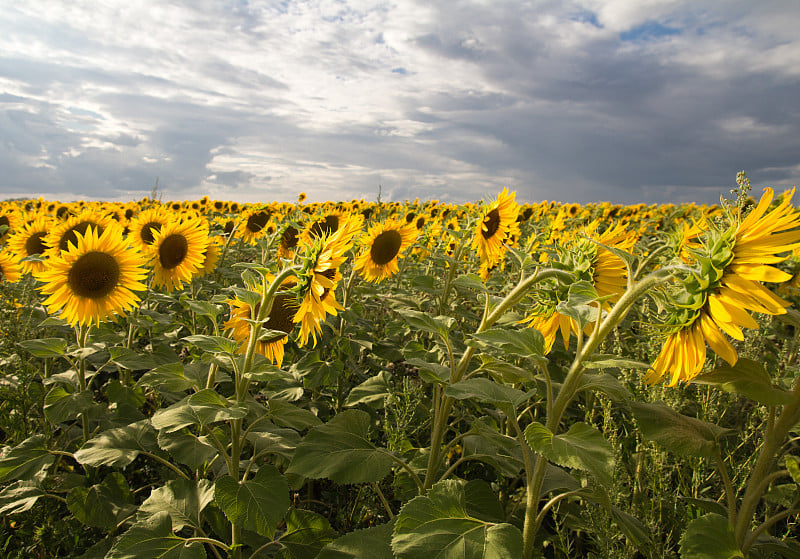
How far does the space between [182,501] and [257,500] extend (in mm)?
507

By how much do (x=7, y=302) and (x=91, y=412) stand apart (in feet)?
5.97

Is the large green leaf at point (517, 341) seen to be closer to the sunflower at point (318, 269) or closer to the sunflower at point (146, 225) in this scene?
the sunflower at point (318, 269)

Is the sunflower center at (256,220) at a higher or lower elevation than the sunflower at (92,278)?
higher

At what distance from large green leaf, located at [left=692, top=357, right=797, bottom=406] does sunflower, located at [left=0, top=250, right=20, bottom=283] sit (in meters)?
5.03

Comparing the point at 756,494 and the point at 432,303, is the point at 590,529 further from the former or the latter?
the point at 432,303

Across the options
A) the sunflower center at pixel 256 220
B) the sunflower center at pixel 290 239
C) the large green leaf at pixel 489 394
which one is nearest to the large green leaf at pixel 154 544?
the large green leaf at pixel 489 394

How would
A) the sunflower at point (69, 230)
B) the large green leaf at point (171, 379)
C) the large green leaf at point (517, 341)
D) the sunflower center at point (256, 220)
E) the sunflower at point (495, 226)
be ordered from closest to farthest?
the large green leaf at point (517, 341) < the large green leaf at point (171, 379) < the sunflower at point (69, 230) < the sunflower at point (495, 226) < the sunflower center at point (256, 220)

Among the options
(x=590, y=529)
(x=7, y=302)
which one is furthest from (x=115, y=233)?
(x=590, y=529)

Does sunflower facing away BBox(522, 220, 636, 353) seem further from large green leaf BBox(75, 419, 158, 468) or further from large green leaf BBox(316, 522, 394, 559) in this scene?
large green leaf BBox(75, 419, 158, 468)

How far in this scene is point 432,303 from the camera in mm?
4301

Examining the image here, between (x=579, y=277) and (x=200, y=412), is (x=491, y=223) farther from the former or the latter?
(x=200, y=412)

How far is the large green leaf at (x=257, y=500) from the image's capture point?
4.90 feet

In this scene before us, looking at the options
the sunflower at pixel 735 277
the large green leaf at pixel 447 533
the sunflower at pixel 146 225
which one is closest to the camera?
the sunflower at pixel 735 277

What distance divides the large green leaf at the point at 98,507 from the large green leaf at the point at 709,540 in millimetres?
2278
